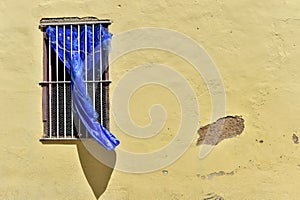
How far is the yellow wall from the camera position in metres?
4.68

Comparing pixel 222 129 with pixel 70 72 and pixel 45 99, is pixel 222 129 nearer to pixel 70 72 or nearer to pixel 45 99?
pixel 70 72

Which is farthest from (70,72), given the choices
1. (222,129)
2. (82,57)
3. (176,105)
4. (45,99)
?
(222,129)

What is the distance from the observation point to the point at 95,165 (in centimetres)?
484

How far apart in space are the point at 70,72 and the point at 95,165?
1.18 m

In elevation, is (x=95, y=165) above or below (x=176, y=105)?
below

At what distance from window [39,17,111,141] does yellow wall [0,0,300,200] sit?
0.33 ft

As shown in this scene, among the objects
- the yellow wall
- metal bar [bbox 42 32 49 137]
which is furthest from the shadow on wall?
metal bar [bbox 42 32 49 137]

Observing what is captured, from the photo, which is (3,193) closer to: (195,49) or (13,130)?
(13,130)

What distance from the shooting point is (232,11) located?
4.71 metres

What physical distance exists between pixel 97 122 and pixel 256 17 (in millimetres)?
2271

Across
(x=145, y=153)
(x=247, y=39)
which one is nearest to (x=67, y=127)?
(x=145, y=153)

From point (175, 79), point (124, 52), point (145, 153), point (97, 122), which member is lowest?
point (145, 153)

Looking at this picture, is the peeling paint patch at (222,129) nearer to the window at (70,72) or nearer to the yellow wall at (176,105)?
the yellow wall at (176,105)

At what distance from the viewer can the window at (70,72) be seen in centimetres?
485
